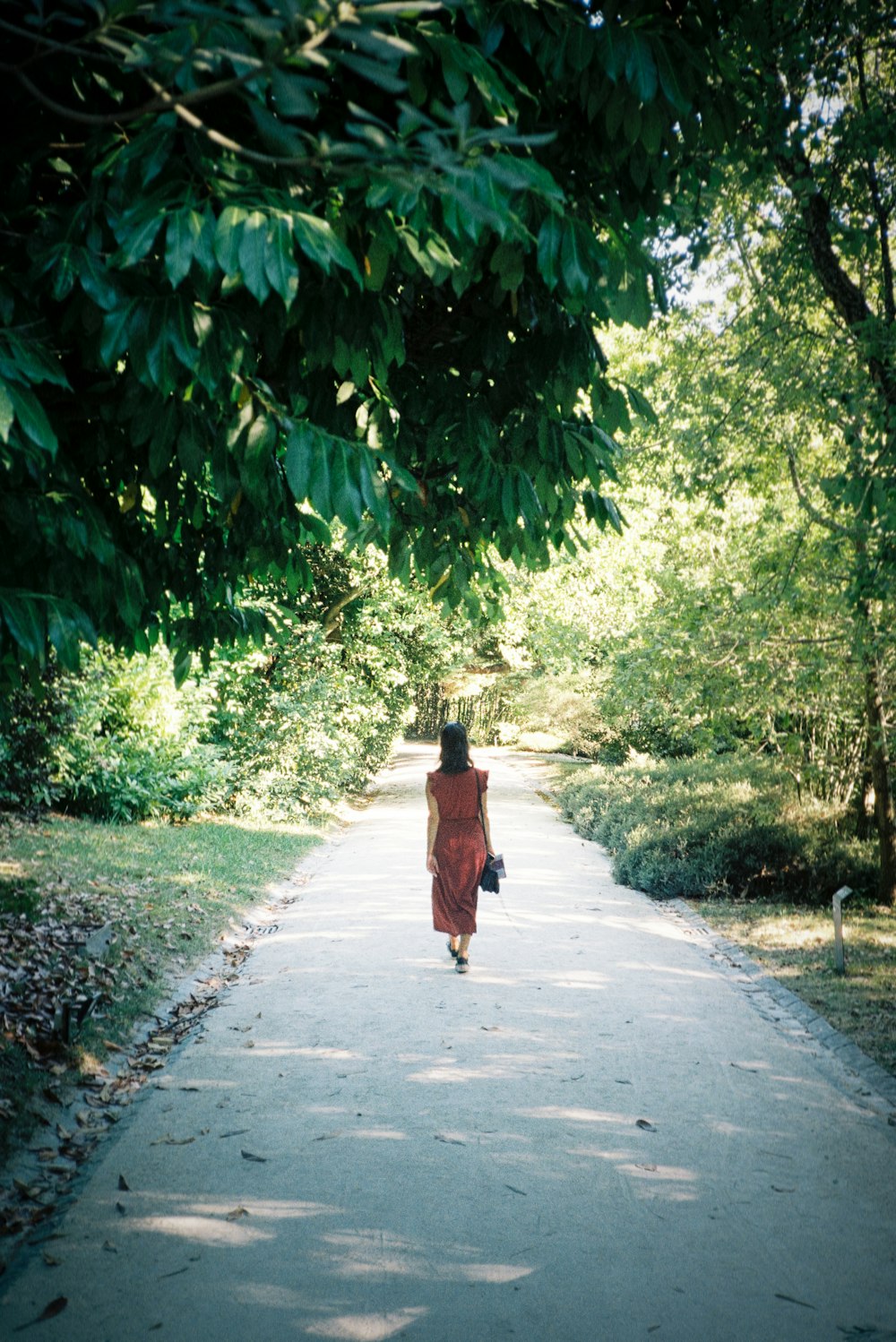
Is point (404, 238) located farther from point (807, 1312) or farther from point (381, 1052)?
point (381, 1052)

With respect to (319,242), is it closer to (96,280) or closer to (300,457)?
(300,457)

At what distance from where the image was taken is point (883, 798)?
11461 mm

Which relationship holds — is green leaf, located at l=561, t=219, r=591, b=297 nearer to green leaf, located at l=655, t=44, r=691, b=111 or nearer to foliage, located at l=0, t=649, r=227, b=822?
green leaf, located at l=655, t=44, r=691, b=111

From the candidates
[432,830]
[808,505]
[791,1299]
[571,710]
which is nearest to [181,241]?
[791,1299]

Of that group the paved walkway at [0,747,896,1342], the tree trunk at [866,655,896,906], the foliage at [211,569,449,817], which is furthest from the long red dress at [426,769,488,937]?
the foliage at [211,569,449,817]

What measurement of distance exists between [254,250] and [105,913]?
26.9 ft

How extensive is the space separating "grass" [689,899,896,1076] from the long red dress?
283 centimetres

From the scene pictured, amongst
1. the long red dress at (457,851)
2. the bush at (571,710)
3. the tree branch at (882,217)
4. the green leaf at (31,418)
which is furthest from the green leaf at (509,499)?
the bush at (571,710)

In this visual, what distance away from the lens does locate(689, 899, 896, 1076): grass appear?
7.14m

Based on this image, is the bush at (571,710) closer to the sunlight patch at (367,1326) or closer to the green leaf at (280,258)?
the sunlight patch at (367,1326)

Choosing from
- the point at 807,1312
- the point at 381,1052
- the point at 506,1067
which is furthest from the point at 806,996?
the point at 807,1312

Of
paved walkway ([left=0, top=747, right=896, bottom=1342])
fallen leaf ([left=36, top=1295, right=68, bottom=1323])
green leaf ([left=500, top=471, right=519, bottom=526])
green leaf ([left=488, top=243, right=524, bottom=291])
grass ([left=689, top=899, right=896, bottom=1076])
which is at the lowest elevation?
grass ([left=689, top=899, right=896, bottom=1076])

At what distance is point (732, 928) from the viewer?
1052 centimetres

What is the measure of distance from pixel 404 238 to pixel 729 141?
1.58 metres
